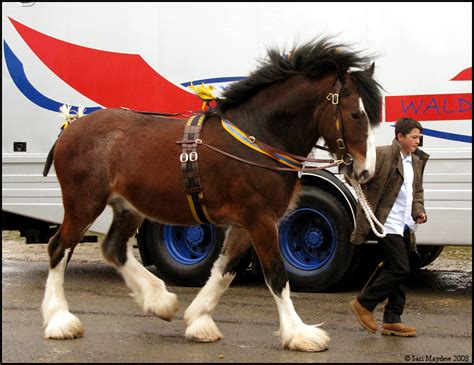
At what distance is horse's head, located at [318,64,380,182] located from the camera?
660 centimetres

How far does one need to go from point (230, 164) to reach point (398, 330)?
1.91 metres

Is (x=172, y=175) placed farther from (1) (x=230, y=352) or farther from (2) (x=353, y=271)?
(2) (x=353, y=271)

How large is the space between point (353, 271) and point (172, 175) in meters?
3.00

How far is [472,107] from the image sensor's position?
850cm

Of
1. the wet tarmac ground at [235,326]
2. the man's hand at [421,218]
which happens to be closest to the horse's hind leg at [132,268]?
the wet tarmac ground at [235,326]

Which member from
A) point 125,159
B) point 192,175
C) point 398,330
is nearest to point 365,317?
point 398,330

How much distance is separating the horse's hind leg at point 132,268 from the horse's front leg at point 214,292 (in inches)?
11.4

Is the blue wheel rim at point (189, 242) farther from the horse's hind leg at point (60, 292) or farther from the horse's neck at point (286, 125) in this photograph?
the horse's neck at point (286, 125)

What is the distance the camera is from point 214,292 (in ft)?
23.3

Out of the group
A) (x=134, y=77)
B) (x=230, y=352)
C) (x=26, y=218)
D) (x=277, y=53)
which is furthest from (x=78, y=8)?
(x=230, y=352)

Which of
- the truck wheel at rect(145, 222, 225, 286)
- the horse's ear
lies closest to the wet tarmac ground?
the truck wheel at rect(145, 222, 225, 286)

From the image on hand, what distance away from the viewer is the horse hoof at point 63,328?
22.8 ft

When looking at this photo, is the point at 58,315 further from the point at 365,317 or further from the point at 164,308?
the point at 365,317

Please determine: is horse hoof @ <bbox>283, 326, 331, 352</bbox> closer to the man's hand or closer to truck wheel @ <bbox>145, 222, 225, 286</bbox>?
the man's hand
